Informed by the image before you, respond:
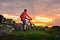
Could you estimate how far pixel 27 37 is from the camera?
3331 cm

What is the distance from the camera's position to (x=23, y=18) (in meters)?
38.0

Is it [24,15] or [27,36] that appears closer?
[27,36]

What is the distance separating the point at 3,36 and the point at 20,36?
192 centimetres

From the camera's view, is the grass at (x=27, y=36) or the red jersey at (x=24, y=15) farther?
the red jersey at (x=24, y=15)

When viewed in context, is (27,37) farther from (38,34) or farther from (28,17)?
(28,17)

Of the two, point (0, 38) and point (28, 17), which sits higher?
point (28, 17)

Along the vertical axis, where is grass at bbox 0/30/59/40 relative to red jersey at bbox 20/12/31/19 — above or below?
below

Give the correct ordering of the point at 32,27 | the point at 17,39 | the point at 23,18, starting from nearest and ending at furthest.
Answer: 1. the point at 17,39
2. the point at 23,18
3. the point at 32,27

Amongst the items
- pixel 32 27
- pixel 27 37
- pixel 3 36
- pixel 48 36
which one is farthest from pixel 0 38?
pixel 32 27

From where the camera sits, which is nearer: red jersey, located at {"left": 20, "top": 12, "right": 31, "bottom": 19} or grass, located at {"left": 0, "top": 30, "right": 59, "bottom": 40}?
grass, located at {"left": 0, "top": 30, "right": 59, "bottom": 40}

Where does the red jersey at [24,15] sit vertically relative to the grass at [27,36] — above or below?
above

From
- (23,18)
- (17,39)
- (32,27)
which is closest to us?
(17,39)

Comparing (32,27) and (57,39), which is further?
(32,27)

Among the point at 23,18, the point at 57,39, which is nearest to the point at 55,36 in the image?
the point at 57,39
